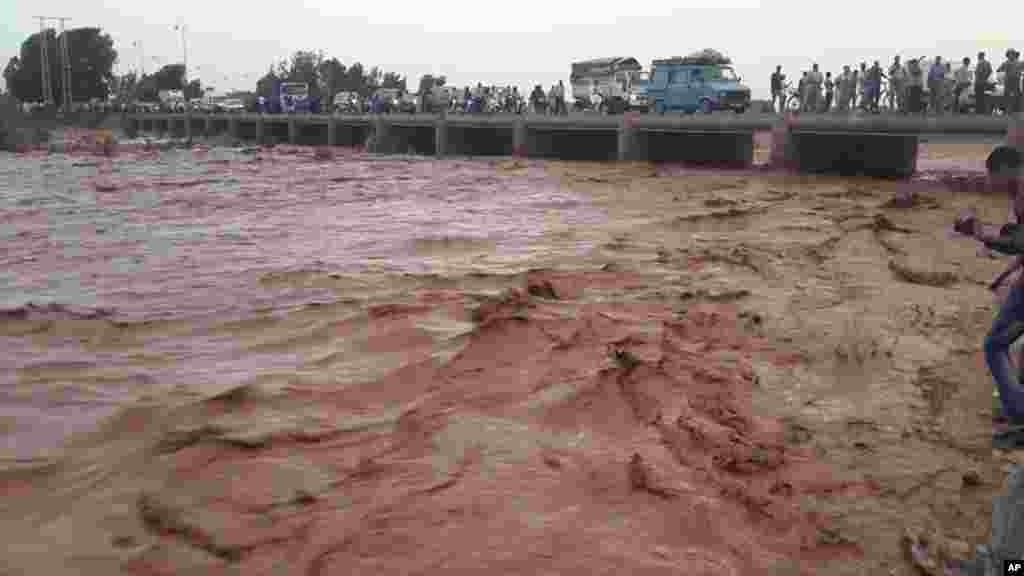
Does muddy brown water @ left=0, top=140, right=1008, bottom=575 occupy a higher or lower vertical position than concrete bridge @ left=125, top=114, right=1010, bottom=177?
lower

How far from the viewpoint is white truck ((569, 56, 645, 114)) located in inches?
1427

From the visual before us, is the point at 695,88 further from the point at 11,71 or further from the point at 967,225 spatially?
the point at 11,71

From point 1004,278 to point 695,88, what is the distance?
2657cm

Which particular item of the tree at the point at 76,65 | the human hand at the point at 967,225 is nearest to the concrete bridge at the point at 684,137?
the human hand at the point at 967,225

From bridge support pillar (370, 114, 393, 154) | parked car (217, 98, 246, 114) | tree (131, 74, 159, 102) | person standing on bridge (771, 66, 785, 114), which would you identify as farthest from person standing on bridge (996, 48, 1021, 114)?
tree (131, 74, 159, 102)

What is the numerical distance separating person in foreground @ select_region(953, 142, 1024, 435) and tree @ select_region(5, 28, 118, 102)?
108376 millimetres

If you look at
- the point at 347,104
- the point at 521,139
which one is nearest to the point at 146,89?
the point at 347,104

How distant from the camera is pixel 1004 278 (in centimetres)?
484

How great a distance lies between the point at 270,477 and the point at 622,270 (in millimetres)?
6779

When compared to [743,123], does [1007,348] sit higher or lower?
lower

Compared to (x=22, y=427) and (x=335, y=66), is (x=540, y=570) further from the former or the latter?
(x=335, y=66)

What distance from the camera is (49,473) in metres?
4.88

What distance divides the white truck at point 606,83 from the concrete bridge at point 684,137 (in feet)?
4.96

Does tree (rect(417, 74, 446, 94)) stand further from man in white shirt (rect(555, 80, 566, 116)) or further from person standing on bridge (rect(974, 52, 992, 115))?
person standing on bridge (rect(974, 52, 992, 115))
